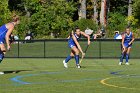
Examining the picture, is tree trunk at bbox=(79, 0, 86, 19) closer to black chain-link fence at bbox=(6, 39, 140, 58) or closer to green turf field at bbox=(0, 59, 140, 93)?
black chain-link fence at bbox=(6, 39, 140, 58)

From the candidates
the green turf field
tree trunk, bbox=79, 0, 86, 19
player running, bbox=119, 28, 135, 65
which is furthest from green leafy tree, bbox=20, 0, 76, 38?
the green turf field

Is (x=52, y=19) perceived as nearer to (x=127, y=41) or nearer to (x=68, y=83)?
(x=127, y=41)

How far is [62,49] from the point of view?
3759 centimetres

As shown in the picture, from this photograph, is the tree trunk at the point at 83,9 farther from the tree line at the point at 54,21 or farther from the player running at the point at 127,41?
the player running at the point at 127,41

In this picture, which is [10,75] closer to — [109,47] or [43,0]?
[109,47]

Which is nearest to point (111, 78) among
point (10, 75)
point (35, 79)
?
point (35, 79)

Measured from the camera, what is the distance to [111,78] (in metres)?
17.9

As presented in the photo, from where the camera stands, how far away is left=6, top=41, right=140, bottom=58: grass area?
3623 centimetres

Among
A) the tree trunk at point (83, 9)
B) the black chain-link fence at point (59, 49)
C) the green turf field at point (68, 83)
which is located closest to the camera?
the green turf field at point (68, 83)

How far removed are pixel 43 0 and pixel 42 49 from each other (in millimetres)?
31055

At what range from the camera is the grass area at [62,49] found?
1426 inches

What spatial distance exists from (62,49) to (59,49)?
0.69 ft

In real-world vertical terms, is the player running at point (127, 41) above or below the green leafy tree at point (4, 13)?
above

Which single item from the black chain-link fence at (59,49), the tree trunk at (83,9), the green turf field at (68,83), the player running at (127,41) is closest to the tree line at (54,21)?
the tree trunk at (83,9)
